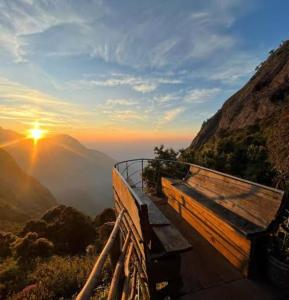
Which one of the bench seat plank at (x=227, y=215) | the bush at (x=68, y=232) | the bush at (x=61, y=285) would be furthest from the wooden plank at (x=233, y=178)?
the bush at (x=68, y=232)

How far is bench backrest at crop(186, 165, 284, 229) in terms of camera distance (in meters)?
3.83

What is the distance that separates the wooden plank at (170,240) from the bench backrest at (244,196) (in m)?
1.44

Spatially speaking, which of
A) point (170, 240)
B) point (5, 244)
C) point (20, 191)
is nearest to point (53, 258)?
point (5, 244)

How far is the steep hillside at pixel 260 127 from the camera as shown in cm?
948

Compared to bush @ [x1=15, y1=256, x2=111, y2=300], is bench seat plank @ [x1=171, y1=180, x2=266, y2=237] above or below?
above

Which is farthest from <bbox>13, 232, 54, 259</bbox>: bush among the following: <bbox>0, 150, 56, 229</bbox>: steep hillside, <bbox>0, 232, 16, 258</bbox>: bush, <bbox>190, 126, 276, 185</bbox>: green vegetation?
<bbox>0, 150, 56, 229</bbox>: steep hillside

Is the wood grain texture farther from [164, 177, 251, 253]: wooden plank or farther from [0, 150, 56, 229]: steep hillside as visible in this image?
[0, 150, 56, 229]: steep hillside

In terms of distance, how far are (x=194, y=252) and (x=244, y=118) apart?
20.5 meters

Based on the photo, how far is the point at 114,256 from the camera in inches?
209

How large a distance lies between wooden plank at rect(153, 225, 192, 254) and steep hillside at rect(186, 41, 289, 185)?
619 centimetres

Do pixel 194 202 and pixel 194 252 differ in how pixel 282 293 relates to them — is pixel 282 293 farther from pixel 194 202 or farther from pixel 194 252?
pixel 194 202

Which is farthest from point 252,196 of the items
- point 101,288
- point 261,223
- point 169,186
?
point 101,288

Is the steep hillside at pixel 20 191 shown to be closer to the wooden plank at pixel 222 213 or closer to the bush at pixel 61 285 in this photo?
the bush at pixel 61 285

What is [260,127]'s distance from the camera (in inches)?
685
